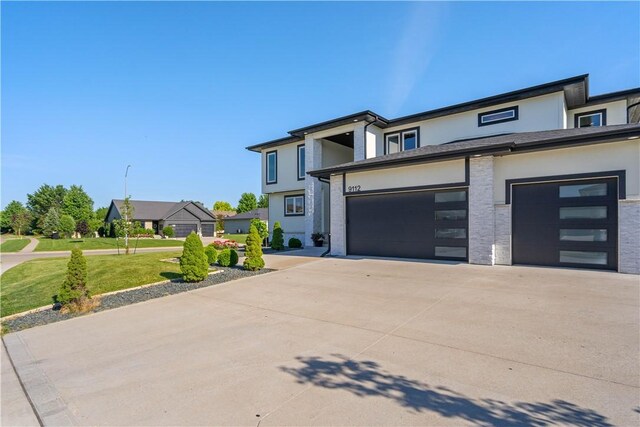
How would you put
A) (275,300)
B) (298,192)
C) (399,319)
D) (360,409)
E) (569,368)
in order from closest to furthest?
(360,409)
(569,368)
(399,319)
(275,300)
(298,192)

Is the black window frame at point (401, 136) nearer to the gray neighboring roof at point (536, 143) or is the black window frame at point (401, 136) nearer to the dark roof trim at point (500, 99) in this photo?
the dark roof trim at point (500, 99)

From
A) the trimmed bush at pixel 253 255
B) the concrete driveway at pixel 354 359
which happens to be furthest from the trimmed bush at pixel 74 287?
the trimmed bush at pixel 253 255

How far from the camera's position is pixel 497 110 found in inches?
570

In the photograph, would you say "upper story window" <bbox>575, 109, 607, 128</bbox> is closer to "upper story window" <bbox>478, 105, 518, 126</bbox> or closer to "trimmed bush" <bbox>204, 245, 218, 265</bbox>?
"upper story window" <bbox>478, 105, 518, 126</bbox>

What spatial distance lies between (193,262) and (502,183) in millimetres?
10610

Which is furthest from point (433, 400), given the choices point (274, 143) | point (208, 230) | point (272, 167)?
point (208, 230)

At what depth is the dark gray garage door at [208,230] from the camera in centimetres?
4609

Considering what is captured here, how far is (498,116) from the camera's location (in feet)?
47.5

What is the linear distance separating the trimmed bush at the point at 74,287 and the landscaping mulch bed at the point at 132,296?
29 centimetres

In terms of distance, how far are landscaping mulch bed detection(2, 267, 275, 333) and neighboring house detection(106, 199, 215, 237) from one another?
36.3 m

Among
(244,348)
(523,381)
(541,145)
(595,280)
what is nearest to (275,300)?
(244,348)

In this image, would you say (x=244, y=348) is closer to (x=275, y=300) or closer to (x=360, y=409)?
(x=360, y=409)

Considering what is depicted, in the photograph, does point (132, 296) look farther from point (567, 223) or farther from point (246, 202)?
point (246, 202)

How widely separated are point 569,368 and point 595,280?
6.00 metres
